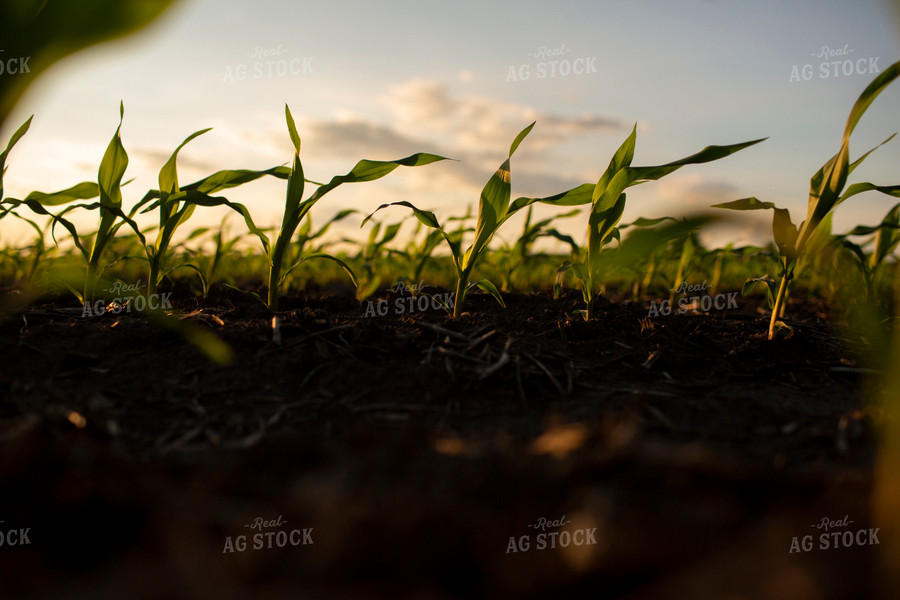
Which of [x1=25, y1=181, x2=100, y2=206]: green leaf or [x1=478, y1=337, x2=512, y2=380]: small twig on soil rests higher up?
[x1=25, y1=181, x2=100, y2=206]: green leaf

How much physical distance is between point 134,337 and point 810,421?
5.98 feet

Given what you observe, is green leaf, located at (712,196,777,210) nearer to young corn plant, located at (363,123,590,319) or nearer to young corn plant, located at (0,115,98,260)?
young corn plant, located at (363,123,590,319)

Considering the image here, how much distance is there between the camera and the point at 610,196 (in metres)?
1.95

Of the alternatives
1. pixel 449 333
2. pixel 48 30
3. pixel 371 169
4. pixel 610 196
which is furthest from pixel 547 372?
pixel 48 30

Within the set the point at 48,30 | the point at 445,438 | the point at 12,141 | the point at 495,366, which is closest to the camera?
the point at 445,438

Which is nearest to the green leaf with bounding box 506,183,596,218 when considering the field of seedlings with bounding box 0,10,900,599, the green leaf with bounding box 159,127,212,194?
the field of seedlings with bounding box 0,10,900,599

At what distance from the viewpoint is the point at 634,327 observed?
198 centimetres

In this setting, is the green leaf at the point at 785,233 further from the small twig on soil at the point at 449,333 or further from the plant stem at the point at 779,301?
the small twig on soil at the point at 449,333

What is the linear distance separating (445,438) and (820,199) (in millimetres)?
1506

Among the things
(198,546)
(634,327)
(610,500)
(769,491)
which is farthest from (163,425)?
(634,327)

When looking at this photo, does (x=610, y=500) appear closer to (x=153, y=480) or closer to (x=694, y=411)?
(x=694, y=411)

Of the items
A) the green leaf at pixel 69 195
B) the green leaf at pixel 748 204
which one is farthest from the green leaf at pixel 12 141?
the green leaf at pixel 748 204

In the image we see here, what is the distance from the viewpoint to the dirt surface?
781mm

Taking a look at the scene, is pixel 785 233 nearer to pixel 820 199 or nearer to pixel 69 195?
pixel 820 199
